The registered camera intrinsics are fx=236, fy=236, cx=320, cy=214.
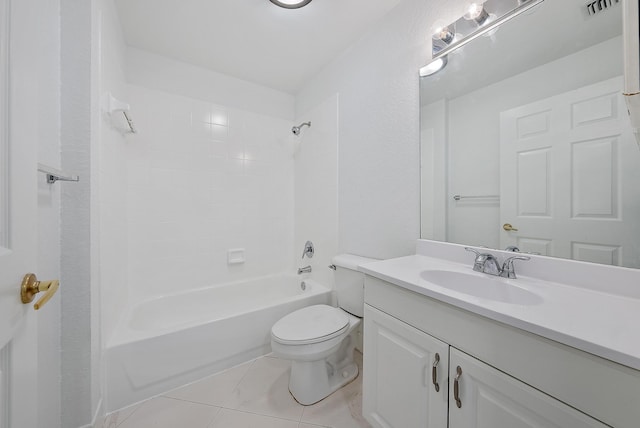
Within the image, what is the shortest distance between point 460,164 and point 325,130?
1.18 m

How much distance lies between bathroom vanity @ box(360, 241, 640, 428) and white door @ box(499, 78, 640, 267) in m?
0.09

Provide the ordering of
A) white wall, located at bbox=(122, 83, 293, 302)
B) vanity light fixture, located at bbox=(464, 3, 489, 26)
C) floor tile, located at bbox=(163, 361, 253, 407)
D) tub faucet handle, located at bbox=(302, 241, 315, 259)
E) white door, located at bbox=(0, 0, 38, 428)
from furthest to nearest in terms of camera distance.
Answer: tub faucet handle, located at bbox=(302, 241, 315, 259) < white wall, located at bbox=(122, 83, 293, 302) < floor tile, located at bbox=(163, 361, 253, 407) < vanity light fixture, located at bbox=(464, 3, 489, 26) < white door, located at bbox=(0, 0, 38, 428)

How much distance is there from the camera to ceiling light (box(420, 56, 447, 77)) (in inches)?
50.3

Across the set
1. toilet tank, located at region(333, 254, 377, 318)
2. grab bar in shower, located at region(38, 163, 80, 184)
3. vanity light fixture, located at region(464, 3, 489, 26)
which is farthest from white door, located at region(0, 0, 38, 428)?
vanity light fixture, located at region(464, 3, 489, 26)

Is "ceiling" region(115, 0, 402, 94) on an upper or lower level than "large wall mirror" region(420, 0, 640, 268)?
upper

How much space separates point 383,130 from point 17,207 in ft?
5.25

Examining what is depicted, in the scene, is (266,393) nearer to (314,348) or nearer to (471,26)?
(314,348)

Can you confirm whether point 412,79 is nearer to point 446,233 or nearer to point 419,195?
point 419,195

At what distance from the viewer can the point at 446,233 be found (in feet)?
4.16

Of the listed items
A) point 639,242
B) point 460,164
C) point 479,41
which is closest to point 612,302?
point 639,242

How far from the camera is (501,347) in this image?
25.0 inches

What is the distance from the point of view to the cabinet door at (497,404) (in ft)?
1.78

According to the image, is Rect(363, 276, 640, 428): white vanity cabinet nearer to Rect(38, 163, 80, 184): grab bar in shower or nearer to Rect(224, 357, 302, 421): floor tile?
Rect(224, 357, 302, 421): floor tile

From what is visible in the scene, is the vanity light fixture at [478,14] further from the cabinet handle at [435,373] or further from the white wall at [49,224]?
the white wall at [49,224]
